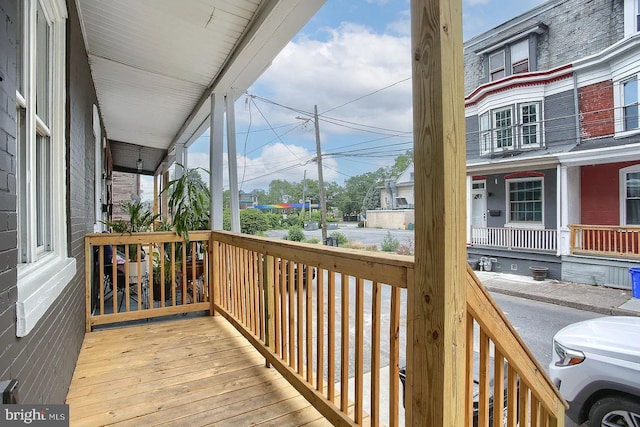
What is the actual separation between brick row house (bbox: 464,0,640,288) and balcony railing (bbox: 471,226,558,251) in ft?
0.08

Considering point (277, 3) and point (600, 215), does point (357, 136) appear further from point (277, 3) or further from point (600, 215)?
point (600, 215)

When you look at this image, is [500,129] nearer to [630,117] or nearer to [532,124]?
[532,124]

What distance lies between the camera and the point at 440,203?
0.90m

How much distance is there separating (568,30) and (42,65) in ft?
9.37

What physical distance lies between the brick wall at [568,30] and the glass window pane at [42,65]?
83.3 inches

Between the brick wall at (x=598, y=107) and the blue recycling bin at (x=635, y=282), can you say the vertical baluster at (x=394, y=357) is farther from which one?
the blue recycling bin at (x=635, y=282)

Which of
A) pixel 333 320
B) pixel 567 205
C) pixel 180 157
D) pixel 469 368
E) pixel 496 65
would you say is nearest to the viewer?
pixel 469 368

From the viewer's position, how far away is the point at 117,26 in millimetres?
2512

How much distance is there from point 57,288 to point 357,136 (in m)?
1.93

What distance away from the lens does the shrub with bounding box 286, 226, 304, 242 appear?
2053mm

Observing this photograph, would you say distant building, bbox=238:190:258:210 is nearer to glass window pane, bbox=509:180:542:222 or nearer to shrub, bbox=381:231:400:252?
shrub, bbox=381:231:400:252

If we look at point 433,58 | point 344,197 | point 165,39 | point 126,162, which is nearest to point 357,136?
point 344,197

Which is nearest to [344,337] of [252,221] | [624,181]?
[252,221]

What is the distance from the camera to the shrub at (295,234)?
2053 millimetres
